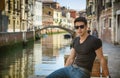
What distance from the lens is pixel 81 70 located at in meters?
6.23

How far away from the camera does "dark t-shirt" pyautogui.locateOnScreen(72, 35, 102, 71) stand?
6273 millimetres

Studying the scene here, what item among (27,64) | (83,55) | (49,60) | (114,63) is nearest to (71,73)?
(83,55)

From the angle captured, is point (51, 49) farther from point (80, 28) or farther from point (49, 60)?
point (80, 28)

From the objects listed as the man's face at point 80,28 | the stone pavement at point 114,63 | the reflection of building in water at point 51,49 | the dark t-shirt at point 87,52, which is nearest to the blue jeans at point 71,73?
the dark t-shirt at point 87,52

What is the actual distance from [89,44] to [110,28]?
39.7 m

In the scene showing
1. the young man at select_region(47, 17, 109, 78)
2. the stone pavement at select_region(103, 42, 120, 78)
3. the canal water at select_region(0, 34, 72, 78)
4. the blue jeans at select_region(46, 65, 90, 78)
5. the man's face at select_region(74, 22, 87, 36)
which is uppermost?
the man's face at select_region(74, 22, 87, 36)

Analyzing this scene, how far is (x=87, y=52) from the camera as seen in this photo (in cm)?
630

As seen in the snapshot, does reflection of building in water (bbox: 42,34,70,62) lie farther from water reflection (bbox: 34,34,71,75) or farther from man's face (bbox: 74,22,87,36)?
man's face (bbox: 74,22,87,36)

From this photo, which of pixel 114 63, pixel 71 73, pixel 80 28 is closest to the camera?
pixel 71 73

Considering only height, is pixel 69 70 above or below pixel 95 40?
below

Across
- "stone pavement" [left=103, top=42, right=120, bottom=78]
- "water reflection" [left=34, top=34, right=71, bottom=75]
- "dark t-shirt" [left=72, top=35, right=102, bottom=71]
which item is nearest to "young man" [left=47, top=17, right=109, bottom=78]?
"dark t-shirt" [left=72, top=35, right=102, bottom=71]

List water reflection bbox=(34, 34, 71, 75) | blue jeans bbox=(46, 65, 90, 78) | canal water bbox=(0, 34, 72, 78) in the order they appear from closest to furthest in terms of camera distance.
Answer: blue jeans bbox=(46, 65, 90, 78) → canal water bbox=(0, 34, 72, 78) → water reflection bbox=(34, 34, 71, 75)

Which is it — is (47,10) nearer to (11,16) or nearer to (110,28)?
(11,16)

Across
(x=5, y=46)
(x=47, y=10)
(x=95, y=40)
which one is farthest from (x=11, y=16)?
(x=47, y=10)
